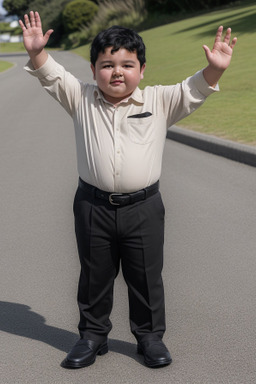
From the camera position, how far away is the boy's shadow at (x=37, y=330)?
12.9ft

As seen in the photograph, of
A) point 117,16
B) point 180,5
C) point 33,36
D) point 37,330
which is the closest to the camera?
point 33,36

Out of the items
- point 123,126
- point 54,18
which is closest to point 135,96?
point 123,126

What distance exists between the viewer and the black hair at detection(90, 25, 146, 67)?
11.3 feet

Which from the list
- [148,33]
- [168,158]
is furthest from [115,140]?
[148,33]

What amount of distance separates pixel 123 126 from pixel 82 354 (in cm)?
111

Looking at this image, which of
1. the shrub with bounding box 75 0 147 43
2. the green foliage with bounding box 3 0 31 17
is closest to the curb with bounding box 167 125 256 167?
the shrub with bounding box 75 0 147 43

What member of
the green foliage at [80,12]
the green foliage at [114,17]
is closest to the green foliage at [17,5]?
the green foliage at [80,12]

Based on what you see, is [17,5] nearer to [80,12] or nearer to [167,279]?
[80,12]

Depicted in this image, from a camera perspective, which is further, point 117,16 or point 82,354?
→ point 117,16

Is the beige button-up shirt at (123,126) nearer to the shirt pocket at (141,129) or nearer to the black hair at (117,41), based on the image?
the shirt pocket at (141,129)

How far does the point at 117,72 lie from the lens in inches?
135

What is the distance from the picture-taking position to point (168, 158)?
998cm

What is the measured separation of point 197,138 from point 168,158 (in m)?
0.89

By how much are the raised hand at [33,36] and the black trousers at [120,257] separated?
0.69 m
